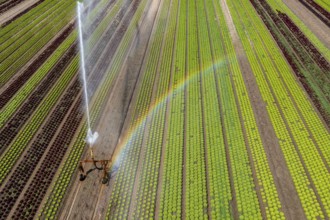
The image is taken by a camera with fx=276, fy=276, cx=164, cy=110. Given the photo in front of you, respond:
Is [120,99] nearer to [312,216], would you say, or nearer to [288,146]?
[288,146]

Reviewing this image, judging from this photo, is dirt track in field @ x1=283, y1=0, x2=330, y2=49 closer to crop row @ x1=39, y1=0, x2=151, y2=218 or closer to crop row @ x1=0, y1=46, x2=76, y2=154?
crop row @ x1=39, y1=0, x2=151, y2=218

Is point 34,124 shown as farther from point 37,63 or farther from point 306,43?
point 306,43

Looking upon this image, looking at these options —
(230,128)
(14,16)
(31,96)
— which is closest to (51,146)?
(31,96)

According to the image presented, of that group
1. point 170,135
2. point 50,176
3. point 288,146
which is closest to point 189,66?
point 170,135

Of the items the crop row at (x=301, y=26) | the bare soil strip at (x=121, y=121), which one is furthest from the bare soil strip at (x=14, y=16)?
the crop row at (x=301, y=26)

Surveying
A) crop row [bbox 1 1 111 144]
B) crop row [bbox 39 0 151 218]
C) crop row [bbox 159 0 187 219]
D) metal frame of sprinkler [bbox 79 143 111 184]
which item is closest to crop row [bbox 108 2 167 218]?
metal frame of sprinkler [bbox 79 143 111 184]
